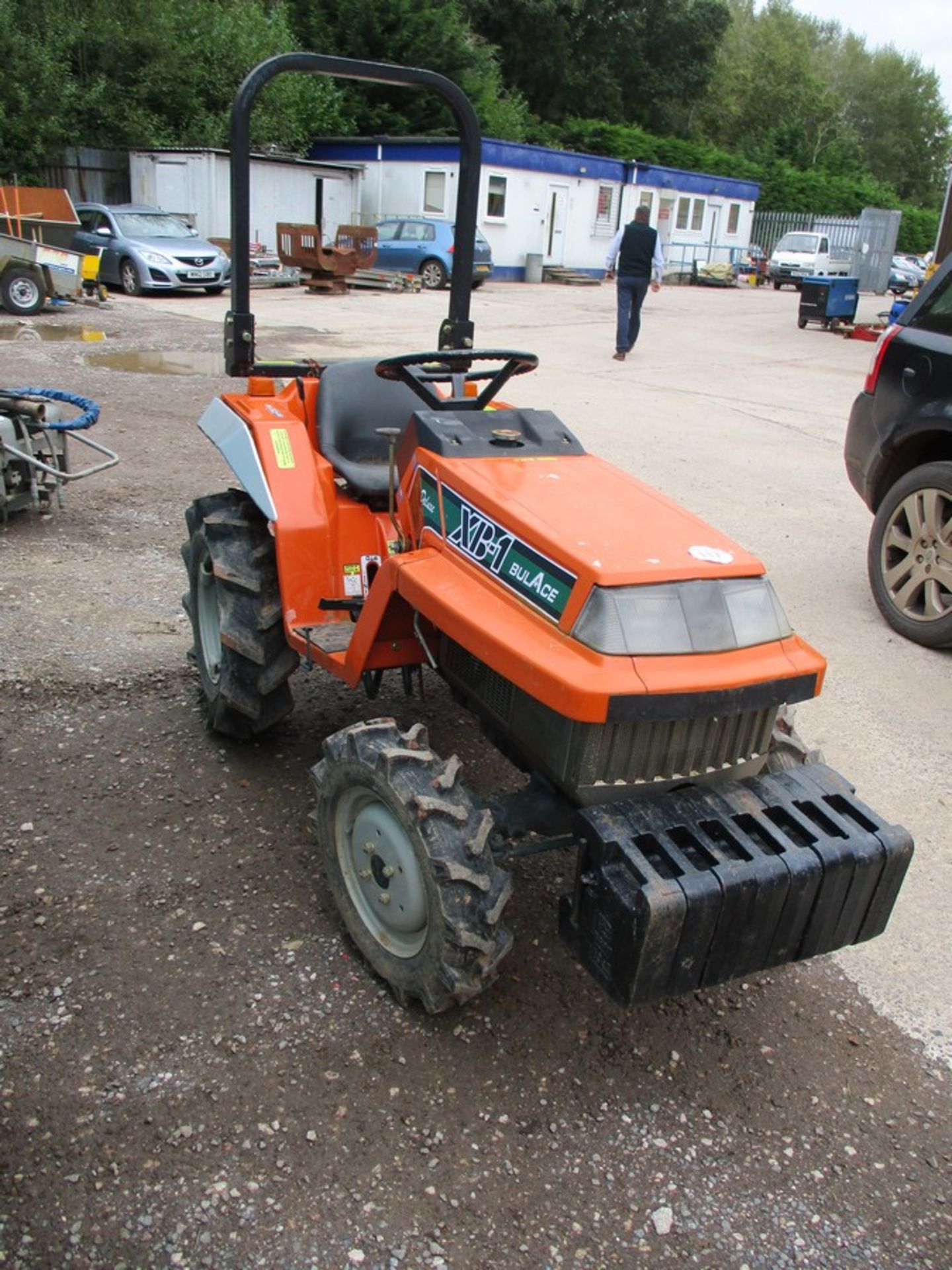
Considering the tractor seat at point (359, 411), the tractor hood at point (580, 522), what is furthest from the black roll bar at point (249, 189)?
the tractor hood at point (580, 522)

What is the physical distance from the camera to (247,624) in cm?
377

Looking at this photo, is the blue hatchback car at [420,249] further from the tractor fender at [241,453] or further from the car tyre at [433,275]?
the tractor fender at [241,453]

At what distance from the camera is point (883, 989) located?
3.24 metres

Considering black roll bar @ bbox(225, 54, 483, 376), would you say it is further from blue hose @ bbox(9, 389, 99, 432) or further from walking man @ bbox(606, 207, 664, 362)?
walking man @ bbox(606, 207, 664, 362)

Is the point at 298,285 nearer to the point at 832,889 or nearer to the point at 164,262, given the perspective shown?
the point at 164,262

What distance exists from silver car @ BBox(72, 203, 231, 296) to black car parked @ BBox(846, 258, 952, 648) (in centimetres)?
1637

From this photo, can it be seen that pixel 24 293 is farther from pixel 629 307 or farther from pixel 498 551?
pixel 498 551

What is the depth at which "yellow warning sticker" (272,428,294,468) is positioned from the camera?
3.79 m

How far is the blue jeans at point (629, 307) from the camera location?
13.9m

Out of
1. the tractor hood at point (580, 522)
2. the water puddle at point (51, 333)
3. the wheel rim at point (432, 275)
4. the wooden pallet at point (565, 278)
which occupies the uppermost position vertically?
the tractor hood at point (580, 522)

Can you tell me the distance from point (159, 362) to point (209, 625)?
933 cm

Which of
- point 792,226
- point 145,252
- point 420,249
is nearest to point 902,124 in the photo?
point 792,226

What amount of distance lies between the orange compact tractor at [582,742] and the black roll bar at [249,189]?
7 centimetres

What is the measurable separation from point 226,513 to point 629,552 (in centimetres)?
190
